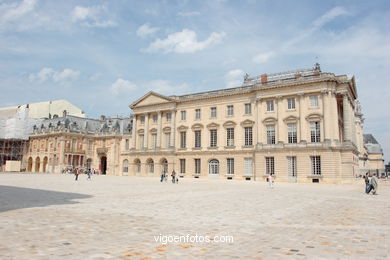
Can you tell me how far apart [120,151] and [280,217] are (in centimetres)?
5602

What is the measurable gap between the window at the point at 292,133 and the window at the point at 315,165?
10.8 ft

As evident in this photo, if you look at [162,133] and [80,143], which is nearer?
[162,133]

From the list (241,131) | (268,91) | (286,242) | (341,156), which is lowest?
(286,242)

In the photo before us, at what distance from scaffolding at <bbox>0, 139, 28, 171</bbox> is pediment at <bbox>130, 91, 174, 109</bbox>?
3403 centimetres

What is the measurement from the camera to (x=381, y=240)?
6887 millimetres

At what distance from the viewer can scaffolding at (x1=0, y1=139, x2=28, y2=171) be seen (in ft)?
223

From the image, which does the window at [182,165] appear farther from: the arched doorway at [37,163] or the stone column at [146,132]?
the arched doorway at [37,163]

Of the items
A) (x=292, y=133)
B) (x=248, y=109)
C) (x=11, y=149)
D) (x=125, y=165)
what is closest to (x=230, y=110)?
(x=248, y=109)

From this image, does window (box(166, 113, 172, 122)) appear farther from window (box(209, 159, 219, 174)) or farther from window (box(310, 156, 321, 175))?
window (box(310, 156, 321, 175))

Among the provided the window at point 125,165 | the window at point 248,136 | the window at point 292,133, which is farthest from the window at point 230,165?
the window at point 125,165

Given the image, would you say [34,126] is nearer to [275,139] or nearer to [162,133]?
[162,133]

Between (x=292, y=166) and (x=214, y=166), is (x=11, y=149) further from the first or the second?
(x=292, y=166)

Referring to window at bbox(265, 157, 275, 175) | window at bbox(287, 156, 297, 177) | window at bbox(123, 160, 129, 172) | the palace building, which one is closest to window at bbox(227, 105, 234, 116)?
the palace building

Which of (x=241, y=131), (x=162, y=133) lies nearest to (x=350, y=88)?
(x=241, y=131)
